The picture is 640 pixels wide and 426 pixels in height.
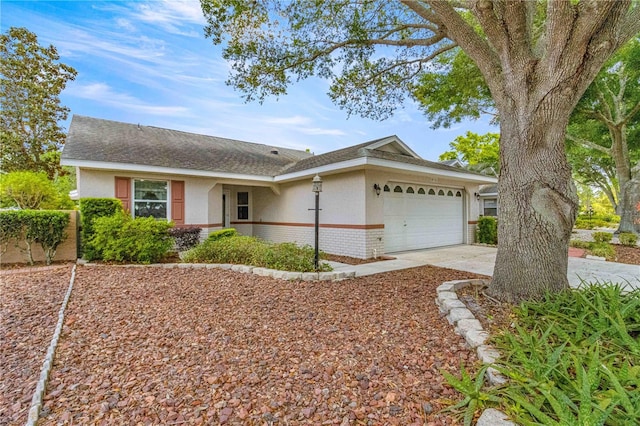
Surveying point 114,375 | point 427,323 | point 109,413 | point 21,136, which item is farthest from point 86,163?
point 21,136

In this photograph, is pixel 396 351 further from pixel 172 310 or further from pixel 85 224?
pixel 85 224

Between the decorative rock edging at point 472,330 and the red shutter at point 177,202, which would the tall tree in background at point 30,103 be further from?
the decorative rock edging at point 472,330

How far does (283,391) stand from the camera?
2.27 metres

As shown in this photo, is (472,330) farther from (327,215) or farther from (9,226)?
(9,226)

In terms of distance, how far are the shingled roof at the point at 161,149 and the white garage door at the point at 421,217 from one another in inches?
189

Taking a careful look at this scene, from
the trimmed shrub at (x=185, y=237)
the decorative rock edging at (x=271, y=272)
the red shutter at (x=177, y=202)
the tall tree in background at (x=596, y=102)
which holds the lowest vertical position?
the decorative rock edging at (x=271, y=272)

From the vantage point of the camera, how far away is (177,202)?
380 inches

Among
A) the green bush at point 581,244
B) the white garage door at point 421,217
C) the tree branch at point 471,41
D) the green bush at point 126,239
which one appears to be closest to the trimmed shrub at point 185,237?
the green bush at point 126,239

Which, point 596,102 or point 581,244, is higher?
point 596,102

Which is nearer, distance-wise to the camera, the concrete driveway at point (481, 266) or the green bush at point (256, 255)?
the concrete driveway at point (481, 266)

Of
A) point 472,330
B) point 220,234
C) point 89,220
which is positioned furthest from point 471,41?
point 89,220

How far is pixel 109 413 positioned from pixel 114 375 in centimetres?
52

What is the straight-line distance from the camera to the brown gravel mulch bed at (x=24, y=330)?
2248mm

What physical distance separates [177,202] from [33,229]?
3522 mm
